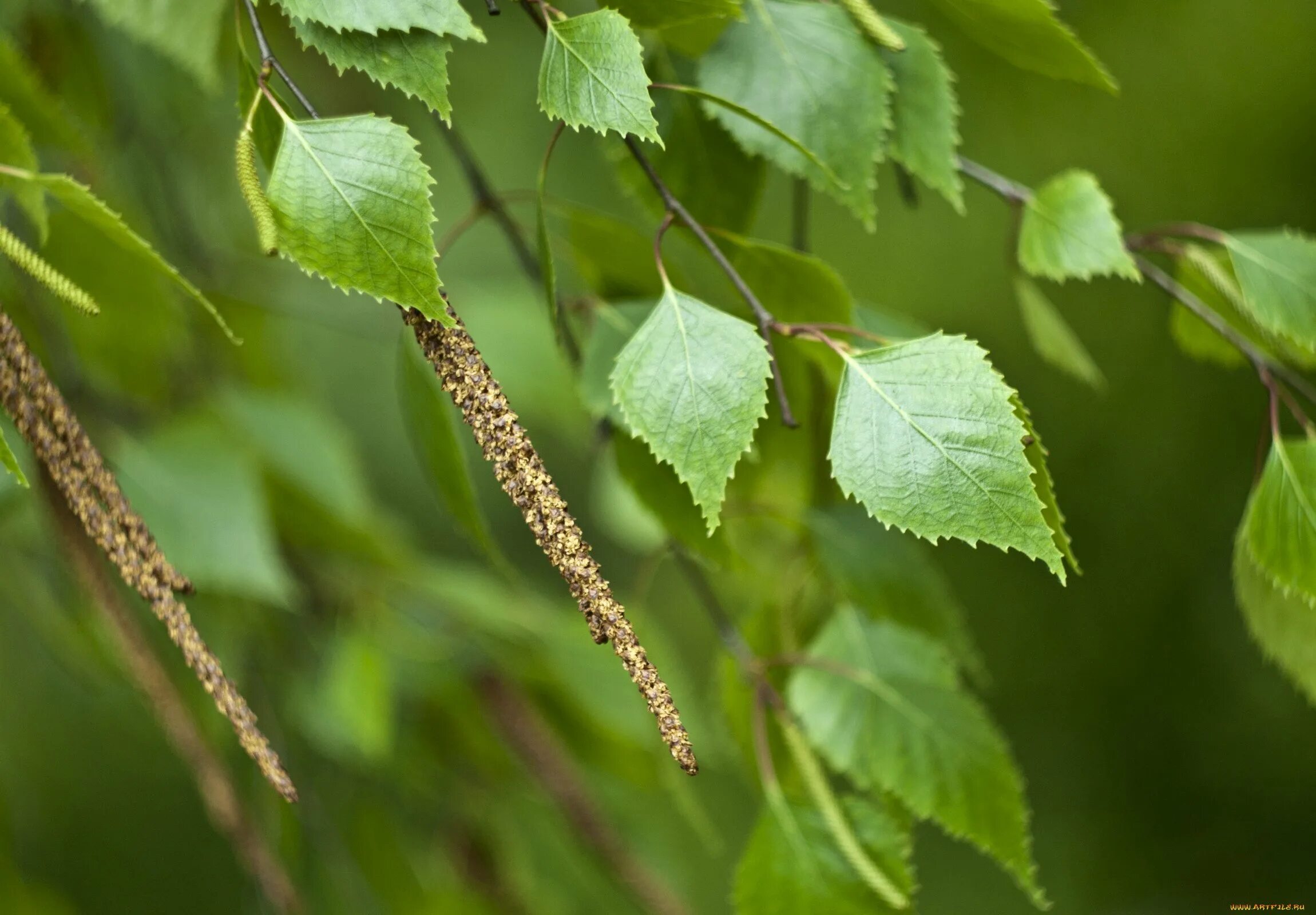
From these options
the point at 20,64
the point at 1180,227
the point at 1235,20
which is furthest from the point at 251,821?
the point at 1235,20

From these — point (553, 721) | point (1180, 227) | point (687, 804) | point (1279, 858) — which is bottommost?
point (1279, 858)

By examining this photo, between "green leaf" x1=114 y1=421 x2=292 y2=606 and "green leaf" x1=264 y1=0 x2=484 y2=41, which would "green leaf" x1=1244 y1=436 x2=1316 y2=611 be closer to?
"green leaf" x1=264 y1=0 x2=484 y2=41

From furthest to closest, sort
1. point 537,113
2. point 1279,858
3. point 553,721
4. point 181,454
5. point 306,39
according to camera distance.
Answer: point 537,113 < point 1279,858 < point 553,721 < point 181,454 < point 306,39

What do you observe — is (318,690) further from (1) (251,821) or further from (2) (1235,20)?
(2) (1235,20)

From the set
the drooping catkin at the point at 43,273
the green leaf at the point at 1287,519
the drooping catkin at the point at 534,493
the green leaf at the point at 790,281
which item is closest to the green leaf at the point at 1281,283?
the green leaf at the point at 1287,519

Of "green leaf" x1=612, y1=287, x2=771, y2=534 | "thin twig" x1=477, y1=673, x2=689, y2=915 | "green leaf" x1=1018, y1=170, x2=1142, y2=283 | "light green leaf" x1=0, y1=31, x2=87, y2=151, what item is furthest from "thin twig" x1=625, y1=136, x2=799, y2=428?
"thin twig" x1=477, y1=673, x2=689, y2=915

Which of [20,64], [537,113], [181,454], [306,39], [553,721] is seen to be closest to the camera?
[306,39]

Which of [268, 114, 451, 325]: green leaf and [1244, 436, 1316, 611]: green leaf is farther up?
[268, 114, 451, 325]: green leaf
